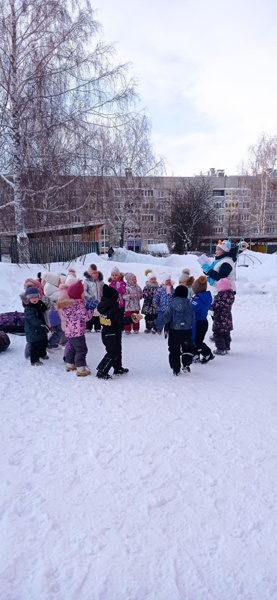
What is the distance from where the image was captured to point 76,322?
17.0ft

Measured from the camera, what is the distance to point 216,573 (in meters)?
2.07

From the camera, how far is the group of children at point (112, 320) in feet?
17.0

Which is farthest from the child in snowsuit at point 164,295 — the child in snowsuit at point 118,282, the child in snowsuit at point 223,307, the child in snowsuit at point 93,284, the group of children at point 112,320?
the child in snowsuit at point 223,307

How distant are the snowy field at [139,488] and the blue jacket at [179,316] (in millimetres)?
710

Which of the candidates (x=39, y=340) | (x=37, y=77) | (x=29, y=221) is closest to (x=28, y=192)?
(x=29, y=221)

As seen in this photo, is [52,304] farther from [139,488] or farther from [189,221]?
[189,221]

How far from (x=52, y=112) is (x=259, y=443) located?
A: 14199 millimetres

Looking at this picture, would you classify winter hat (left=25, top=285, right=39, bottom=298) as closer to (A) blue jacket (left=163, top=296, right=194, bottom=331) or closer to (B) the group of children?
(B) the group of children

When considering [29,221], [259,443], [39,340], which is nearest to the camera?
[259,443]

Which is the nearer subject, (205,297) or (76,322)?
(76,322)

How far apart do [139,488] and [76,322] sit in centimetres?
279

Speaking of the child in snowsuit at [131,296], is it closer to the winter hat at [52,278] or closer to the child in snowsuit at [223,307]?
the winter hat at [52,278]

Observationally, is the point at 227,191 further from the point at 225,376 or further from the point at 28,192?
the point at 225,376

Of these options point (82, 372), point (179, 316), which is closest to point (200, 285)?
point (179, 316)
